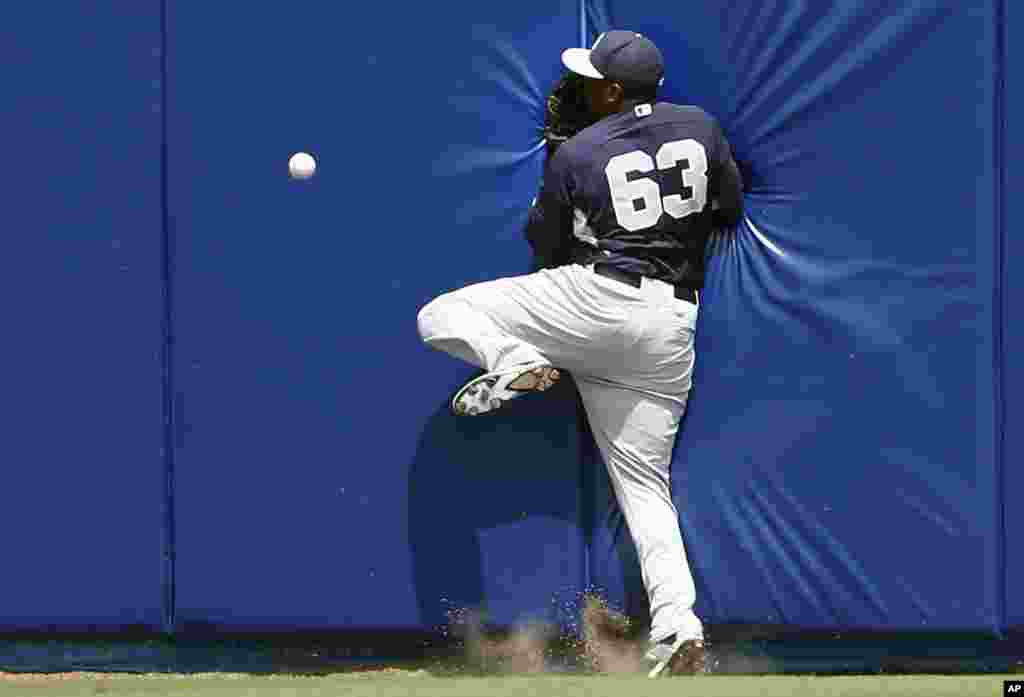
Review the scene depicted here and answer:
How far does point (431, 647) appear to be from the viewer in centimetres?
696

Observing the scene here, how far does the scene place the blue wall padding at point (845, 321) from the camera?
21.3 feet

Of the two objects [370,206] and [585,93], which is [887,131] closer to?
[585,93]

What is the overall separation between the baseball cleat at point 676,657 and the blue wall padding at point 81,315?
1.86m

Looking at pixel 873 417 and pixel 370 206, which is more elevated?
pixel 370 206

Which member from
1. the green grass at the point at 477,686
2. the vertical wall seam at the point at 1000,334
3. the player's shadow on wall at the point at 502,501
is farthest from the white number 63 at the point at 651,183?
the green grass at the point at 477,686

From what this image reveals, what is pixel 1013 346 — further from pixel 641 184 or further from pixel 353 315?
pixel 353 315

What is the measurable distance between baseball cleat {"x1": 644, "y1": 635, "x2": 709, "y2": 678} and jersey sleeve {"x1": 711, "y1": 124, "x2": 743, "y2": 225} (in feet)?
4.79

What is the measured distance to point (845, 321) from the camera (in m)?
6.56

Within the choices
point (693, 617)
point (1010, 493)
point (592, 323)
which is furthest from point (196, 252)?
point (1010, 493)

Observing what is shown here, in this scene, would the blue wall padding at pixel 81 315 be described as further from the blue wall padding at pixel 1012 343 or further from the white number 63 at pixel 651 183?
the blue wall padding at pixel 1012 343

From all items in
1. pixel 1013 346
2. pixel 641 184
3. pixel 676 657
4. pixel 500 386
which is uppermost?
pixel 641 184

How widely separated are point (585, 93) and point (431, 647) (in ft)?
6.81

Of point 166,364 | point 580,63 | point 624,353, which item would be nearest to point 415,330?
point 624,353

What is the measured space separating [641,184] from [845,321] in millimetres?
852
